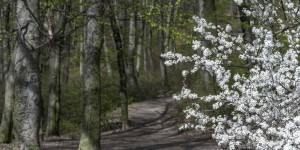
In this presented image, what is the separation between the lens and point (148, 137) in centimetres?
A: 1234

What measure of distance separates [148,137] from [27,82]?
720 centimetres

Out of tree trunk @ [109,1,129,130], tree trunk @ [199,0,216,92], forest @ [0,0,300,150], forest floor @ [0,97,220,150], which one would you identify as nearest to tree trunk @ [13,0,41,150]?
forest @ [0,0,300,150]

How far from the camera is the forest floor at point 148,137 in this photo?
9.78 meters

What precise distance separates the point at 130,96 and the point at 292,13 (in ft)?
53.3

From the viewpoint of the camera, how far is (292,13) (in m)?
5.86

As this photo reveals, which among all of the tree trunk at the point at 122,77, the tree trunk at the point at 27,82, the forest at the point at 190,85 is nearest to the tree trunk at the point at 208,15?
the forest at the point at 190,85

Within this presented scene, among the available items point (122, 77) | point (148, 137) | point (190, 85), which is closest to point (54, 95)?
point (122, 77)

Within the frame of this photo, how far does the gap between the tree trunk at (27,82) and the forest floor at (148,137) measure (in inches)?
160

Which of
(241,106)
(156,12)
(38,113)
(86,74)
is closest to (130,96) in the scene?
(156,12)

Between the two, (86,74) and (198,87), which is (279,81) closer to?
(86,74)

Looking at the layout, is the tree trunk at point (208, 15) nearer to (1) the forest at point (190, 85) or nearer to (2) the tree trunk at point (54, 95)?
(1) the forest at point (190, 85)

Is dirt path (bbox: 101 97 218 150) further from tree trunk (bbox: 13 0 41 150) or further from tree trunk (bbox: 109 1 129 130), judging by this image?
tree trunk (bbox: 13 0 41 150)

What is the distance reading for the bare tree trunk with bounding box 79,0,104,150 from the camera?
300 inches

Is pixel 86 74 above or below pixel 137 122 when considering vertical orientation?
above
